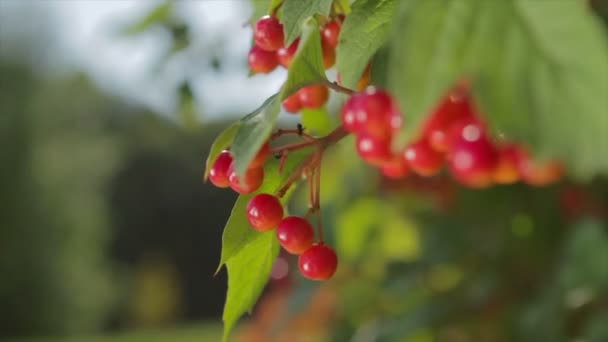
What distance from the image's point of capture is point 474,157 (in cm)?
49

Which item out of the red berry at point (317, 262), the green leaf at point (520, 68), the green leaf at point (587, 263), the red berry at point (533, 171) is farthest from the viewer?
the green leaf at point (587, 263)

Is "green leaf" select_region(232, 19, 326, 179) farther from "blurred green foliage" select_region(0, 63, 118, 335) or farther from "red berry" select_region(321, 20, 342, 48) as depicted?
"blurred green foliage" select_region(0, 63, 118, 335)

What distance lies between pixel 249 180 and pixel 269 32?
81mm

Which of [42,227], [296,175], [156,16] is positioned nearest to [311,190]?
[296,175]

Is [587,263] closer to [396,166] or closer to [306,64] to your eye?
[396,166]

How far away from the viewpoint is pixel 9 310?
9547 millimetres

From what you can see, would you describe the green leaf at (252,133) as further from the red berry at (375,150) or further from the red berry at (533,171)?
the red berry at (533,171)

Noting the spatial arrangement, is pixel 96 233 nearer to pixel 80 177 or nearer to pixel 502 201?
pixel 80 177

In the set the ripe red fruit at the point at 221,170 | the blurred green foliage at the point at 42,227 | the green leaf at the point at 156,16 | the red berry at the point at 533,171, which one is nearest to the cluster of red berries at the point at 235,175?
the ripe red fruit at the point at 221,170

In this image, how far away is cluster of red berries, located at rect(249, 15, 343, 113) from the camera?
0.42m

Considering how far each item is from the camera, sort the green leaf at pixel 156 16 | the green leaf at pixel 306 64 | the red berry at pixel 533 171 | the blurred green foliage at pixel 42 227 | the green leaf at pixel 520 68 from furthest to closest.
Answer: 1. the blurred green foliage at pixel 42 227
2. the green leaf at pixel 156 16
3. the red berry at pixel 533 171
4. the green leaf at pixel 306 64
5. the green leaf at pixel 520 68

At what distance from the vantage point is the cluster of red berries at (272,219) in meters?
0.39

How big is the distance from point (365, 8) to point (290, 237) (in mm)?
123

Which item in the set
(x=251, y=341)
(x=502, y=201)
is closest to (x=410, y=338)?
(x=502, y=201)
